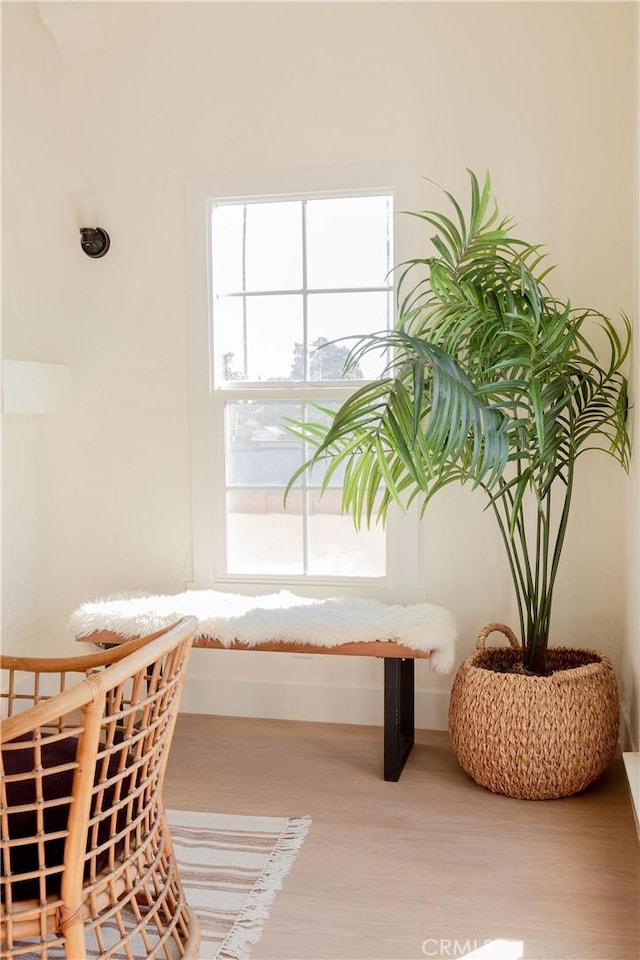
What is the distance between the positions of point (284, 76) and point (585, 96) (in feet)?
3.90

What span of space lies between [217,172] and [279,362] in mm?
827

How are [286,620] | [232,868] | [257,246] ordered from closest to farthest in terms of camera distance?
[232,868] → [286,620] → [257,246]

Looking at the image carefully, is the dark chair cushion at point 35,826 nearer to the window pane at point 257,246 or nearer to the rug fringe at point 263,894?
the rug fringe at point 263,894

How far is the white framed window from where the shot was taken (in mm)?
3680

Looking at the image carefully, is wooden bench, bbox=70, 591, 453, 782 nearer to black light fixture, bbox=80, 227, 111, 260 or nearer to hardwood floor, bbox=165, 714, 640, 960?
hardwood floor, bbox=165, 714, 640, 960

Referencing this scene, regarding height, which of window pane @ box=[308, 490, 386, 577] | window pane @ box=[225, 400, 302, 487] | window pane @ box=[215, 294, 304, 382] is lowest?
window pane @ box=[308, 490, 386, 577]

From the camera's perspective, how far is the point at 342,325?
12.2 feet

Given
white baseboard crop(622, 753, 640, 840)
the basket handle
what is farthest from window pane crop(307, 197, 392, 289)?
white baseboard crop(622, 753, 640, 840)

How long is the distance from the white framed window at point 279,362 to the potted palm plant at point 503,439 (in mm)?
513

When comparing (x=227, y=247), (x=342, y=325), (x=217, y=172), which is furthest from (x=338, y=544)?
(x=217, y=172)

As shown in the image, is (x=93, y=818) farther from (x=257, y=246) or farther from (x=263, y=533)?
(x=257, y=246)

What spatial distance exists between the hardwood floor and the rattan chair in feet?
1.24

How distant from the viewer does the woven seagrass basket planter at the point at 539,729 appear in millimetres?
2891

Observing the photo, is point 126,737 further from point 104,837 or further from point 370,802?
point 370,802
